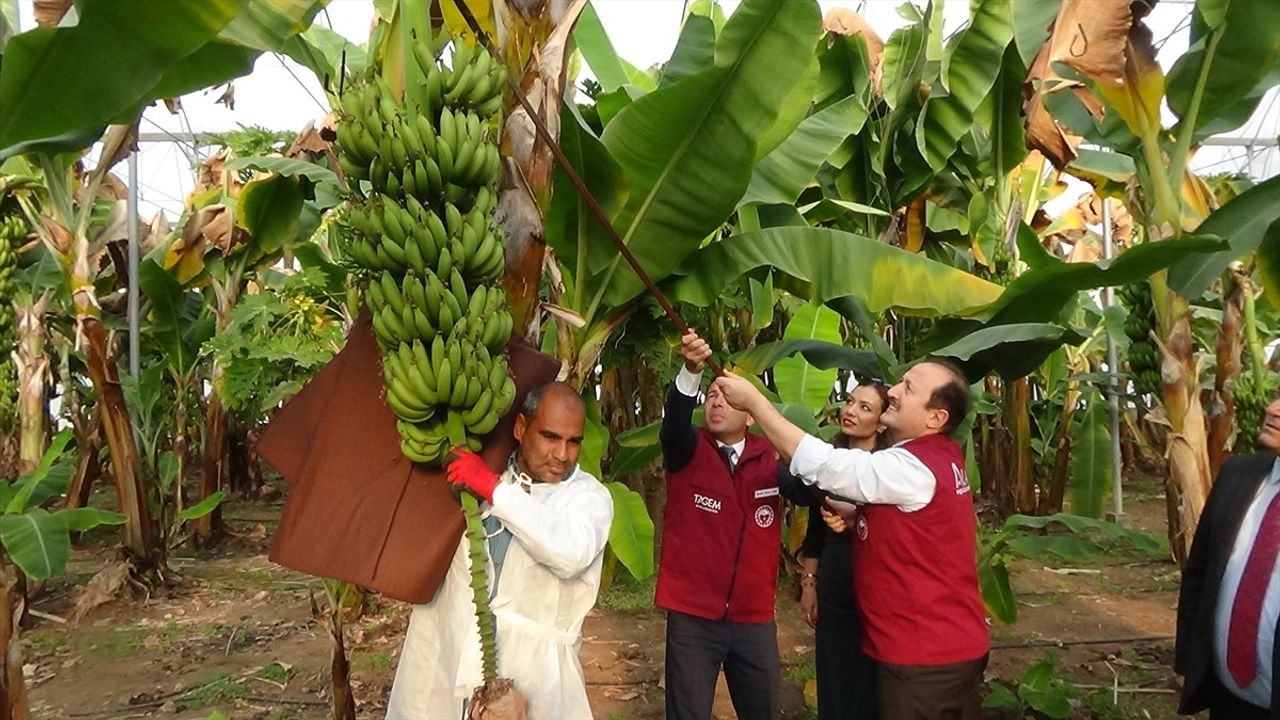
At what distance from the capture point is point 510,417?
5.24 feet

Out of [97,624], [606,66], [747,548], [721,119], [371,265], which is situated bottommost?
[97,624]

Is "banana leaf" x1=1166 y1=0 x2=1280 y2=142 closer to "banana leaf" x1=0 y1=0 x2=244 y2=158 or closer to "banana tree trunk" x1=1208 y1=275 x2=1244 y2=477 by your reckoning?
"banana tree trunk" x1=1208 y1=275 x2=1244 y2=477

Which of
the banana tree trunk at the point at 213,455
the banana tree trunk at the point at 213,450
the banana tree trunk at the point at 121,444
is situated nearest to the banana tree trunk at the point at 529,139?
the banana tree trunk at the point at 121,444

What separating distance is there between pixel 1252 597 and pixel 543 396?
1805 millimetres

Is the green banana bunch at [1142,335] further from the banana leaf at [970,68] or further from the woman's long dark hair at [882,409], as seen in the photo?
the woman's long dark hair at [882,409]

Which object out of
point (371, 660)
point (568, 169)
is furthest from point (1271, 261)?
point (371, 660)

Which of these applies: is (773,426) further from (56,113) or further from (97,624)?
(97,624)

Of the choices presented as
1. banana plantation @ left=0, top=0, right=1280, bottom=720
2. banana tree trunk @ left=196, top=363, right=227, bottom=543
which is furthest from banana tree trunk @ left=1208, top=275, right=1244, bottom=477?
banana tree trunk @ left=196, top=363, right=227, bottom=543

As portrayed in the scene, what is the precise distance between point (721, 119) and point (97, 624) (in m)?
4.46

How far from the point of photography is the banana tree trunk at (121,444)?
418 centimetres

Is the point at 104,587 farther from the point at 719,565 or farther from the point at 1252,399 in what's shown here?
the point at 1252,399

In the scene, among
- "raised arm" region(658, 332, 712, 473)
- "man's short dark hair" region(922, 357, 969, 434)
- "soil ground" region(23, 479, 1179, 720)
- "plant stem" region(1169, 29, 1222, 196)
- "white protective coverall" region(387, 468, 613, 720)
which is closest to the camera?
"white protective coverall" region(387, 468, 613, 720)

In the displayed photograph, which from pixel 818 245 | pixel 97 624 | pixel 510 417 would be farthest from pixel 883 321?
pixel 97 624

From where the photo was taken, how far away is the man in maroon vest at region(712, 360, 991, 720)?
6.21 feet
